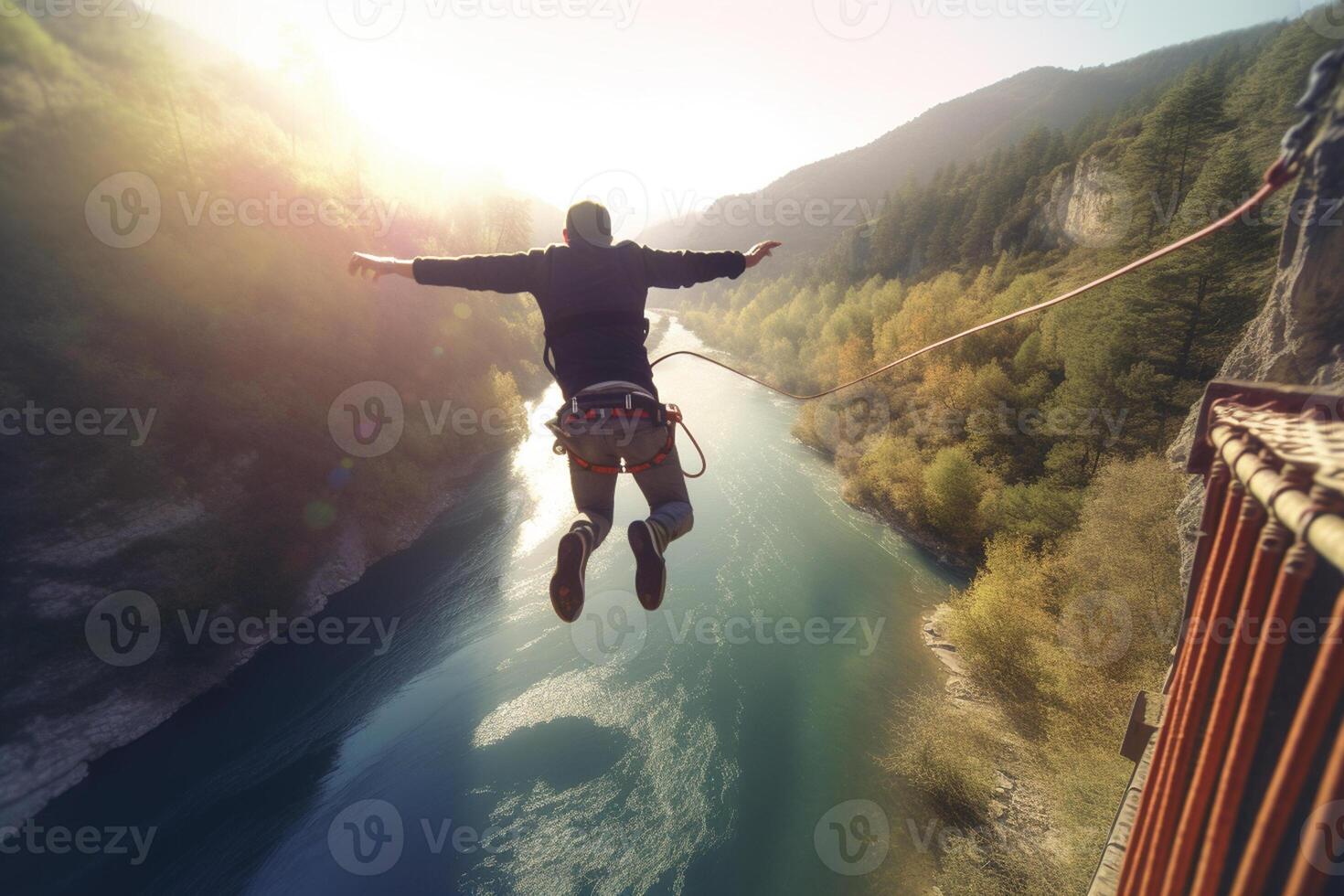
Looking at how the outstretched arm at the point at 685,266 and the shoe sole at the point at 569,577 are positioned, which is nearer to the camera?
the shoe sole at the point at 569,577

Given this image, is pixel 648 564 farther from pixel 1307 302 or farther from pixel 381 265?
pixel 1307 302

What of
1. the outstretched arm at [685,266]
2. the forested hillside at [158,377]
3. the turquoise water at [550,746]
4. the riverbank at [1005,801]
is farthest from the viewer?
the forested hillside at [158,377]

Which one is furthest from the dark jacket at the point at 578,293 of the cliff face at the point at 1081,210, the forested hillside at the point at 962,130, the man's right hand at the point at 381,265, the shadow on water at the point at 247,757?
the forested hillside at the point at 962,130

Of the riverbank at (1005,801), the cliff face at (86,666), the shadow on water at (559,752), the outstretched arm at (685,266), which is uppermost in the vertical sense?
the outstretched arm at (685,266)

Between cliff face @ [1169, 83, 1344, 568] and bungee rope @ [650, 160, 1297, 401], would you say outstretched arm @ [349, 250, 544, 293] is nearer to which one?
bungee rope @ [650, 160, 1297, 401]

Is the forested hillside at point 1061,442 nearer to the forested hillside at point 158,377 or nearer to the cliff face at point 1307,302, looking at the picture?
the cliff face at point 1307,302

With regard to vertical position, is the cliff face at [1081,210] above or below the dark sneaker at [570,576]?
below
